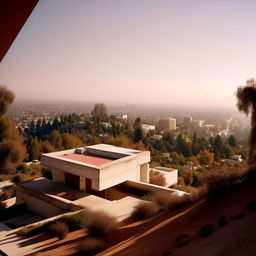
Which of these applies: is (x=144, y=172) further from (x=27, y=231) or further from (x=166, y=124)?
(x=166, y=124)

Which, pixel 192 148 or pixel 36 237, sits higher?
pixel 36 237

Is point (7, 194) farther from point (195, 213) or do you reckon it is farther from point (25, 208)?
point (195, 213)

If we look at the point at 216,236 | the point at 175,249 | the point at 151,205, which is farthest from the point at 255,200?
the point at 151,205

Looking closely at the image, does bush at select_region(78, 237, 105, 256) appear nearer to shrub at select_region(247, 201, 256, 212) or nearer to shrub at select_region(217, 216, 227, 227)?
shrub at select_region(217, 216, 227, 227)

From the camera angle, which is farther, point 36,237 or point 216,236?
point 36,237

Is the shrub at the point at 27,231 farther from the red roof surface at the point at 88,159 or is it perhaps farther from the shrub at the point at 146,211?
the red roof surface at the point at 88,159

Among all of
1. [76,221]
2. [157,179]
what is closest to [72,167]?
[76,221]

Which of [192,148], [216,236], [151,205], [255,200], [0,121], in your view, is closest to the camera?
[216,236]
